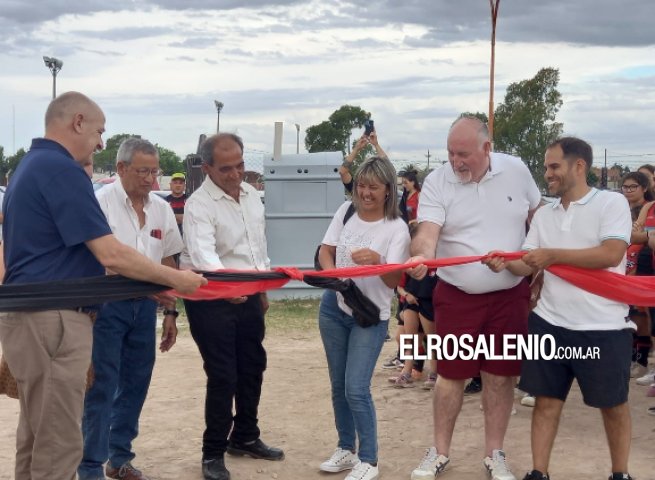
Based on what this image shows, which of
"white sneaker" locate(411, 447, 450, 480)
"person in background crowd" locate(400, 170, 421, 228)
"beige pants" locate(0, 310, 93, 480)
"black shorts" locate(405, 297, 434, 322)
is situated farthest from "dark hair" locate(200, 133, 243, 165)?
"person in background crowd" locate(400, 170, 421, 228)

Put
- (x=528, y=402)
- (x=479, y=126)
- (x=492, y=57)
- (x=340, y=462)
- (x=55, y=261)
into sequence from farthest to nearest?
(x=492, y=57)
(x=528, y=402)
(x=340, y=462)
(x=479, y=126)
(x=55, y=261)

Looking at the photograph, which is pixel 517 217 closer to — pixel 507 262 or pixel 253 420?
pixel 507 262

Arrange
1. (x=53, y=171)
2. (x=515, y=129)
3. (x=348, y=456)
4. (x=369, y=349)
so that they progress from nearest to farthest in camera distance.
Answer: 1. (x=53, y=171)
2. (x=369, y=349)
3. (x=348, y=456)
4. (x=515, y=129)

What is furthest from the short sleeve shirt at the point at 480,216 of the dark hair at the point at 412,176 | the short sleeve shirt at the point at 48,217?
the dark hair at the point at 412,176

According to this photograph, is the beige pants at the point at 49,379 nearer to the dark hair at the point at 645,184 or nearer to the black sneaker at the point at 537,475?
the black sneaker at the point at 537,475

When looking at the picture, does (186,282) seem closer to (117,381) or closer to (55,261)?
(55,261)

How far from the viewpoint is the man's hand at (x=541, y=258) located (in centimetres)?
494

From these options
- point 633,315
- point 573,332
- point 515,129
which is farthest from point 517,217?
point 515,129

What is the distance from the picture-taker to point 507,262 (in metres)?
5.15

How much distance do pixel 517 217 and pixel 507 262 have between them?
0.36 m

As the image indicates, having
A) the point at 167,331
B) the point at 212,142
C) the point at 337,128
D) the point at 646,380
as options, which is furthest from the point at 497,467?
the point at 337,128

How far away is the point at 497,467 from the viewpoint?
5.36m

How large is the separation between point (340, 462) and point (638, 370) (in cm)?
392

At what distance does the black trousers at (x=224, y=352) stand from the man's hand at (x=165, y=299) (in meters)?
0.11
